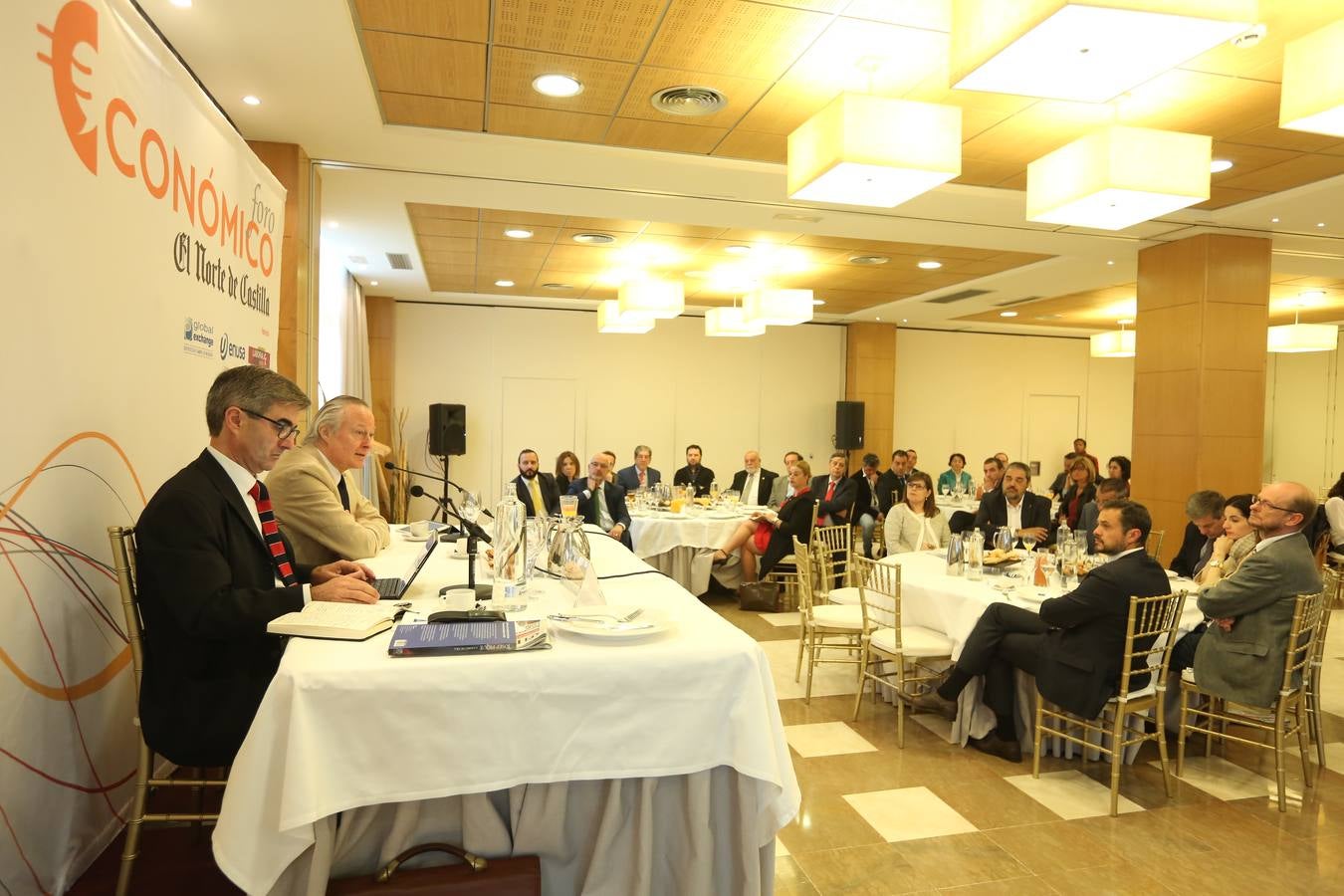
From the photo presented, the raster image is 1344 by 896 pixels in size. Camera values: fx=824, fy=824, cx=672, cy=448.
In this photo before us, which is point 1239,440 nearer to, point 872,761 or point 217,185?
point 872,761

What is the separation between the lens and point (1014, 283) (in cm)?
1026

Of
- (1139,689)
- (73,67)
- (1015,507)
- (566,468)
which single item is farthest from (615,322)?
(73,67)

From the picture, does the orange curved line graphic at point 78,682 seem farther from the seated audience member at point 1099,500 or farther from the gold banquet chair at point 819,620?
the seated audience member at point 1099,500

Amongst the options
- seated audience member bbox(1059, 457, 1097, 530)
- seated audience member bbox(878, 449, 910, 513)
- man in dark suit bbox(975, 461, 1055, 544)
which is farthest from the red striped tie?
seated audience member bbox(878, 449, 910, 513)

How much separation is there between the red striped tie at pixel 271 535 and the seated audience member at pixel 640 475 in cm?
713

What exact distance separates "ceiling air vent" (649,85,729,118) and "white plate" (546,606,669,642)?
3.43 meters

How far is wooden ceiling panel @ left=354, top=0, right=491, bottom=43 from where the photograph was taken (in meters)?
3.83

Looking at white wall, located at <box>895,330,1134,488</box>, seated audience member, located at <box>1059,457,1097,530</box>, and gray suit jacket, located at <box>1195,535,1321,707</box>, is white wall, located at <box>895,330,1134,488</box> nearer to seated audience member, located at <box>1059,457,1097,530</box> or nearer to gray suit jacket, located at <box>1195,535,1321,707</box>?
seated audience member, located at <box>1059,457,1097,530</box>

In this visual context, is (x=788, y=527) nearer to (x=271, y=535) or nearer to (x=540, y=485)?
(x=540, y=485)

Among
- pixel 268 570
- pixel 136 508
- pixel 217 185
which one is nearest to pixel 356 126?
pixel 217 185

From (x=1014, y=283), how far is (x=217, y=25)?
29.6ft

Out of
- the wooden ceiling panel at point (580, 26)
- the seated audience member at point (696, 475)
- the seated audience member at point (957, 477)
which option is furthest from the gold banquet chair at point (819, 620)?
the seated audience member at point (957, 477)

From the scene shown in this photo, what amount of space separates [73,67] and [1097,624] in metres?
4.40

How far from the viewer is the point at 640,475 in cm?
1011
